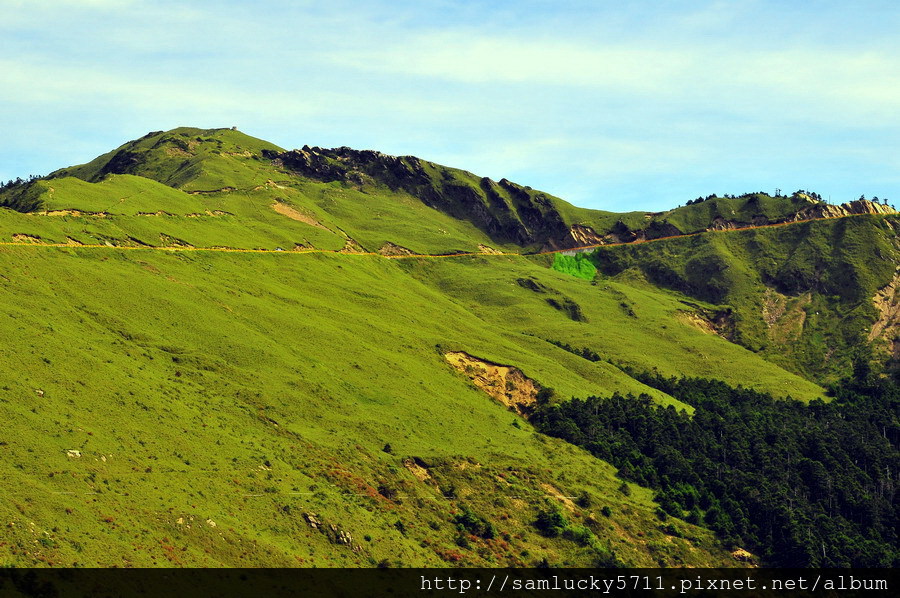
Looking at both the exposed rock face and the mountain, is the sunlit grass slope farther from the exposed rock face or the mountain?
the exposed rock face

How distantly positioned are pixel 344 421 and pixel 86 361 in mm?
40725

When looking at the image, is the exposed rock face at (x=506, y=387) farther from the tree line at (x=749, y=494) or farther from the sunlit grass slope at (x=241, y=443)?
the sunlit grass slope at (x=241, y=443)

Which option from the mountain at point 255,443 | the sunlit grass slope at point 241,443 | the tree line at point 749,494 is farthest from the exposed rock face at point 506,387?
the sunlit grass slope at point 241,443

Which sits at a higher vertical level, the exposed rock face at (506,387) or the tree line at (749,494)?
the exposed rock face at (506,387)

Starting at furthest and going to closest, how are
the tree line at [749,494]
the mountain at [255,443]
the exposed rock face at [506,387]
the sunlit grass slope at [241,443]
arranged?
the exposed rock face at [506,387] → the tree line at [749,494] → the mountain at [255,443] → the sunlit grass slope at [241,443]

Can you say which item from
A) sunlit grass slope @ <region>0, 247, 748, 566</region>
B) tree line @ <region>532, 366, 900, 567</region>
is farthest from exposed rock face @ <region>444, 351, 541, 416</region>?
sunlit grass slope @ <region>0, 247, 748, 566</region>

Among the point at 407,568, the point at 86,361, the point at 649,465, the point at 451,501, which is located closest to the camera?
the point at 407,568

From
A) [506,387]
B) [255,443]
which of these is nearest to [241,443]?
[255,443]

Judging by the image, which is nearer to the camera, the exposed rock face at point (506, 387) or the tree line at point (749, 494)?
the tree line at point (749, 494)

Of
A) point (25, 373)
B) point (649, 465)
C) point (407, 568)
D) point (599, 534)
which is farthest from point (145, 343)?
point (649, 465)

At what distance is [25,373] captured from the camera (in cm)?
12375

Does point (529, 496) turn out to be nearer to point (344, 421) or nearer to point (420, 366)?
point (344, 421)

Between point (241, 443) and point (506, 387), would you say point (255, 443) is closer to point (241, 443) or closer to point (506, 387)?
point (241, 443)

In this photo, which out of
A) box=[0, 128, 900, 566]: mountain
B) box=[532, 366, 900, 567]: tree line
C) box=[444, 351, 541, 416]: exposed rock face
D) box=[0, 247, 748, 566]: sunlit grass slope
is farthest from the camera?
box=[444, 351, 541, 416]: exposed rock face
